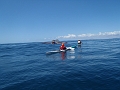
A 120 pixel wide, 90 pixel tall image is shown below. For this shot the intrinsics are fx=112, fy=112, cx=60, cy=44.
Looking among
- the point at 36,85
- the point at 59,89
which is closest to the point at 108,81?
the point at 59,89

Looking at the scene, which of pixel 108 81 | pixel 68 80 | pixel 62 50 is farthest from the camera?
pixel 62 50

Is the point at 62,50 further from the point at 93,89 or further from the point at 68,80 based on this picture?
the point at 93,89

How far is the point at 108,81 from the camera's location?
1260cm

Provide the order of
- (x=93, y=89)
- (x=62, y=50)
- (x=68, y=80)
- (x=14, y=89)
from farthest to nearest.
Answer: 1. (x=62, y=50)
2. (x=68, y=80)
3. (x=14, y=89)
4. (x=93, y=89)

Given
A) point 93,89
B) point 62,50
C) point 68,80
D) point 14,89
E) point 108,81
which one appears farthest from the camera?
point 62,50

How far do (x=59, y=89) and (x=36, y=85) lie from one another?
2.81 m

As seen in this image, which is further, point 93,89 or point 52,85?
point 52,85

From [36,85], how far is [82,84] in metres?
5.04

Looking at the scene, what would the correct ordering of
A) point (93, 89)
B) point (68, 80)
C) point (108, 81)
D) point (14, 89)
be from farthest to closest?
point (68, 80), point (108, 81), point (14, 89), point (93, 89)

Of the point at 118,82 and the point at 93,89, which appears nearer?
the point at 93,89

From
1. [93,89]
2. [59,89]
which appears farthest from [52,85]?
[93,89]

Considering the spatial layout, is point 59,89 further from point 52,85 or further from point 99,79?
point 99,79

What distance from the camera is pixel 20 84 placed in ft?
41.9

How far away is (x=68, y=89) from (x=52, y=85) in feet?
6.34
